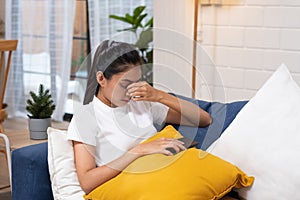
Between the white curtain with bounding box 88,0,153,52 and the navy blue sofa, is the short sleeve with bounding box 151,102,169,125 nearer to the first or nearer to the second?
the navy blue sofa

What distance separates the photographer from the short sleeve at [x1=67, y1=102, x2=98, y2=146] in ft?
7.06

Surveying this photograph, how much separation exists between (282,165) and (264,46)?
3.90ft

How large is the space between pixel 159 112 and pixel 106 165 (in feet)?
1.19

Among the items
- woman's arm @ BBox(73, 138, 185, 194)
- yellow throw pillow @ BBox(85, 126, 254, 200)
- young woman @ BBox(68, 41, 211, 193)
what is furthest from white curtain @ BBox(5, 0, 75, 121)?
yellow throw pillow @ BBox(85, 126, 254, 200)

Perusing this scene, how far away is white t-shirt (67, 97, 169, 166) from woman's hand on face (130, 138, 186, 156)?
0.06 metres

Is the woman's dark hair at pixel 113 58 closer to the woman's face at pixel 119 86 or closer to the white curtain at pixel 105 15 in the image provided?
the woman's face at pixel 119 86

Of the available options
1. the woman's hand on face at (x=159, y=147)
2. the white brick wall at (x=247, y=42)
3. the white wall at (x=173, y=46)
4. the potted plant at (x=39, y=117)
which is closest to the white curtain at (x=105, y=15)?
the white wall at (x=173, y=46)

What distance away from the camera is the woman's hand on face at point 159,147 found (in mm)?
2107

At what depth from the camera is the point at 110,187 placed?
6.65ft

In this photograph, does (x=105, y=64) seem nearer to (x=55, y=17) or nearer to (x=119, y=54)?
(x=119, y=54)

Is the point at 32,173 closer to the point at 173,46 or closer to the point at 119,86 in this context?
the point at 119,86

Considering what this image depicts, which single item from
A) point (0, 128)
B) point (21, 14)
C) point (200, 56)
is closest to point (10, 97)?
point (21, 14)

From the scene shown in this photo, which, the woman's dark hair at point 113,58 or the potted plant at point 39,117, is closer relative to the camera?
the woman's dark hair at point 113,58

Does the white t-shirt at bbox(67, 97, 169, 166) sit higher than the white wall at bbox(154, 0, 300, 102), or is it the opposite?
the white wall at bbox(154, 0, 300, 102)
